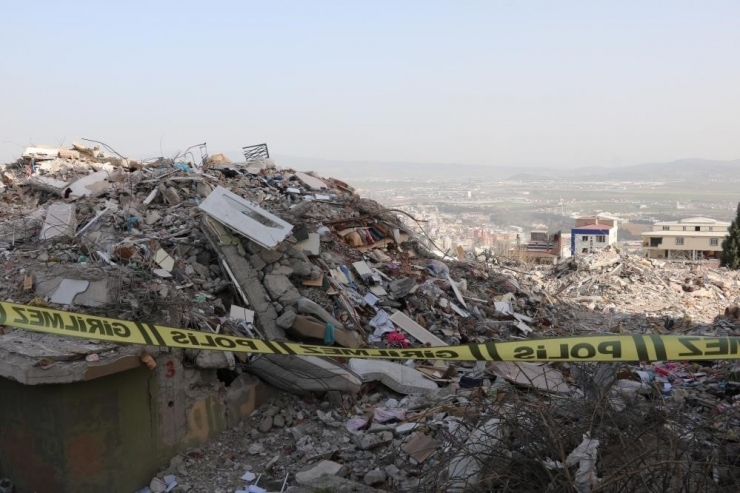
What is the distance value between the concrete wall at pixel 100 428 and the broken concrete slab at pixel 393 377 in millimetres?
1548

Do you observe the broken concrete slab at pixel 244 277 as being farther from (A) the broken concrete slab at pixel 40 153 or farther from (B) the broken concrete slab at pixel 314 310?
(A) the broken concrete slab at pixel 40 153

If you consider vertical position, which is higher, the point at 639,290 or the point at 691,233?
the point at 639,290

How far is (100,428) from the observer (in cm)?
476

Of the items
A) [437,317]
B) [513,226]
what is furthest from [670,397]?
[513,226]

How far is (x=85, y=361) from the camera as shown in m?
4.65

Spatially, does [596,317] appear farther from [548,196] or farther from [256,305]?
[548,196]

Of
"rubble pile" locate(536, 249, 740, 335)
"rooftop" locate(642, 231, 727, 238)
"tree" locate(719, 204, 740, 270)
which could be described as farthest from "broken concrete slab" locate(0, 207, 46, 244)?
"rooftop" locate(642, 231, 727, 238)

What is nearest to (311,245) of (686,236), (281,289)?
(281,289)

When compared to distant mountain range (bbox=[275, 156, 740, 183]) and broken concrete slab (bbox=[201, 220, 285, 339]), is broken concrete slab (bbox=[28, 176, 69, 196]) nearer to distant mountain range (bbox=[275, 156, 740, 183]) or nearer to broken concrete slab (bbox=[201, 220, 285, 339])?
broken concrete slab (bbox=[201, 220, 285, 339])

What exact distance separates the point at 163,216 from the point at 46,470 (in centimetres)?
374

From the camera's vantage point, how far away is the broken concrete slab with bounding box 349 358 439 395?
6.07m

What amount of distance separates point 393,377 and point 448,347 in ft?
7.34

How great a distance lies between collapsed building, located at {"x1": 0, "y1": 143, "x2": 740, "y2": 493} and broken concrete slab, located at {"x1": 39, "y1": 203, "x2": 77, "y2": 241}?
27mm

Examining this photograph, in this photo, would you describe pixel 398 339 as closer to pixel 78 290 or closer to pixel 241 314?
pixel 241 314
